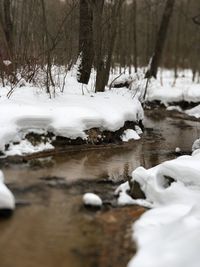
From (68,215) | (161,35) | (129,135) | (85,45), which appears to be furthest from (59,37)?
(161,35)

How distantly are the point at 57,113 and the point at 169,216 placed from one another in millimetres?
4333

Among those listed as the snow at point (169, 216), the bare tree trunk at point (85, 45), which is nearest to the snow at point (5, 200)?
the snow at point (169, 216)

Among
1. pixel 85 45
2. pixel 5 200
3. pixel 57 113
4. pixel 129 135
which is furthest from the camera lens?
pixel 85 45

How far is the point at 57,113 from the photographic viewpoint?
30.8 ft

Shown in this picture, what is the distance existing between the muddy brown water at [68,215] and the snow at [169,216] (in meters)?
0.19

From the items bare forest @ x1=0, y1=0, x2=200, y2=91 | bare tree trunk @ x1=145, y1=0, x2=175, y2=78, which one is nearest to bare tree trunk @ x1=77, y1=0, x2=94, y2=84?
bare forest @ x1=0, y1=0, x2=200, y2=91

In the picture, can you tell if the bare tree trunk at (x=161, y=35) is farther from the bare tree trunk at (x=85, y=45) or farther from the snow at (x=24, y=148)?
the snow at (x=24, y=148)

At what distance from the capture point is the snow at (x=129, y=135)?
1081 cm

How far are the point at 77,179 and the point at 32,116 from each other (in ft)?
→ 6.90

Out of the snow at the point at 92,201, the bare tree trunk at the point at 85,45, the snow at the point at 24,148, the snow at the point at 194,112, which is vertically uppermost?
the bare tree trunk at the point at 85,45

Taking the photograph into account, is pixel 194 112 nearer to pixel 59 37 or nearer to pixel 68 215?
pixel 59 37

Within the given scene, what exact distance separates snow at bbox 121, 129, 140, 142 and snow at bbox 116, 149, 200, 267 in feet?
12.5

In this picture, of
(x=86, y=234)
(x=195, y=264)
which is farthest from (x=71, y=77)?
(x=195, y=264)

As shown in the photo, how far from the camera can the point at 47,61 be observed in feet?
37.3
